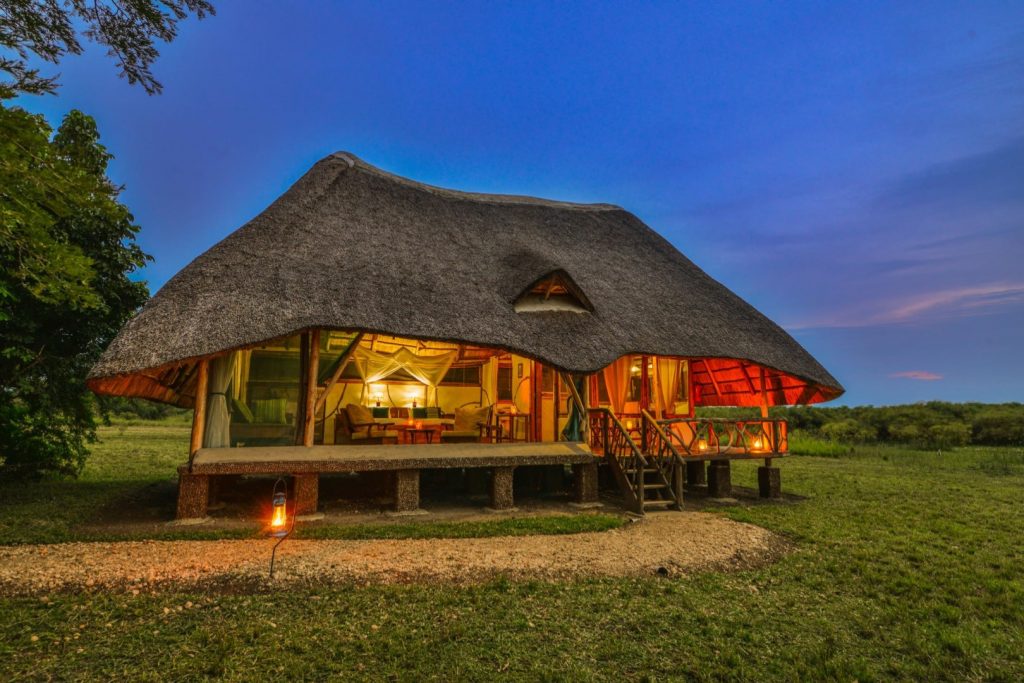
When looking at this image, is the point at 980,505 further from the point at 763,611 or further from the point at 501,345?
the point at 501,345

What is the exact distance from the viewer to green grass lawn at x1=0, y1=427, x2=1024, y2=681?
3379 mm

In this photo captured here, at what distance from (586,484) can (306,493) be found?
4.45 meters

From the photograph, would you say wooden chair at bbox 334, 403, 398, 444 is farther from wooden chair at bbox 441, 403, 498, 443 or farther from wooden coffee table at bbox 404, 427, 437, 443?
wooden chair at bbox 441, 403, 498, 443

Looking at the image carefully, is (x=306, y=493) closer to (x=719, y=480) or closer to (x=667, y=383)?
(x=719, y=480)

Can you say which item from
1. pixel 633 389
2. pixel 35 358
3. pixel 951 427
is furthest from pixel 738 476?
pixel 951 427

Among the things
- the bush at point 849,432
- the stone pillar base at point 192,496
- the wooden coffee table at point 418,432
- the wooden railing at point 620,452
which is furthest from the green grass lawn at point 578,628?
the bush at point 849,432

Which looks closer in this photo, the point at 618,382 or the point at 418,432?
the point at 418,432

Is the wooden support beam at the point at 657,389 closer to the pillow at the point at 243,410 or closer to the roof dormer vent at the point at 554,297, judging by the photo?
the roof dormer vent at the point at 554,297

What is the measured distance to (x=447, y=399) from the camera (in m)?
13.3

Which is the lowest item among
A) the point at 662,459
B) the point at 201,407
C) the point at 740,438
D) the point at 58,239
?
the point at 662,459

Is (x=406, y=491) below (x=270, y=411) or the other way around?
below

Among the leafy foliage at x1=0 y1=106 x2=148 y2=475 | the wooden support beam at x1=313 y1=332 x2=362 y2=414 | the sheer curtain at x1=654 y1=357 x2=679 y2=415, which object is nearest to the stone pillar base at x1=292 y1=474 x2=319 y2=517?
the wooden support beam at x1=313 y1=332 x2=362 y2=414

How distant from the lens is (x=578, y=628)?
4.00m

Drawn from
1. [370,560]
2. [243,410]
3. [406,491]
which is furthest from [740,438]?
[243,410]
